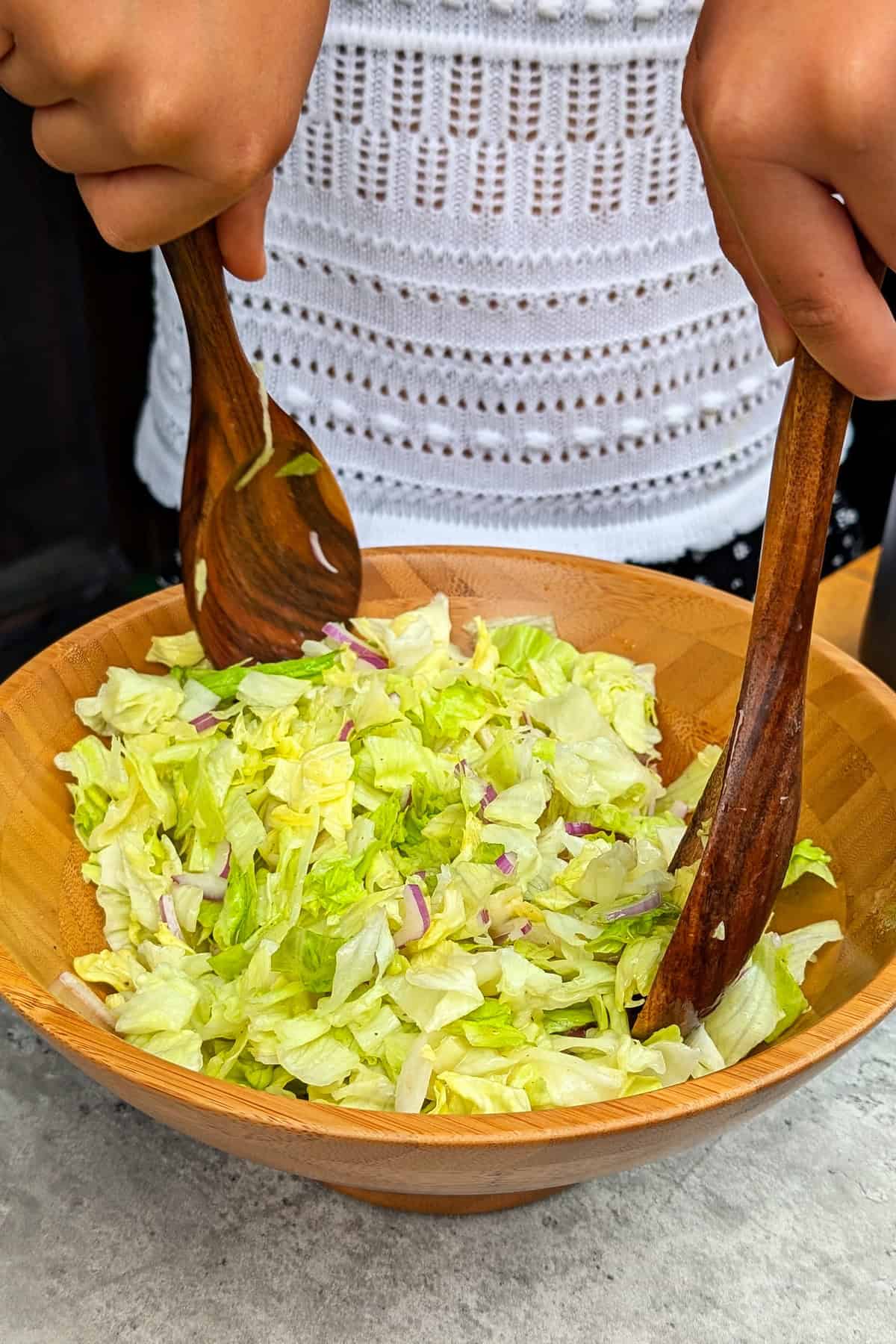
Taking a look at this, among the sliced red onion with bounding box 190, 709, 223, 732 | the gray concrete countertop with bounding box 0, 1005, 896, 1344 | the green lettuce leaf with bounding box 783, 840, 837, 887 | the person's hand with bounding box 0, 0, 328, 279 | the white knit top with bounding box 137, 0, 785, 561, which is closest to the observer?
the person's hand with bounding box 0, 0, 328, 279

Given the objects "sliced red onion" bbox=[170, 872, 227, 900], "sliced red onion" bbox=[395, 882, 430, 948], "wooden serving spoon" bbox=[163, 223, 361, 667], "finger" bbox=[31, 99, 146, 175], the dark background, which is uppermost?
"finger" bbox=[31, 99, 146, 175]

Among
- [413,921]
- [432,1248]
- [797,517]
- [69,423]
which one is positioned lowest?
[69,423]

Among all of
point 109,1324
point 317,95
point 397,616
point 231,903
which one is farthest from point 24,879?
point 317,95

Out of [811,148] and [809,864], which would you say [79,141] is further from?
[809,864]

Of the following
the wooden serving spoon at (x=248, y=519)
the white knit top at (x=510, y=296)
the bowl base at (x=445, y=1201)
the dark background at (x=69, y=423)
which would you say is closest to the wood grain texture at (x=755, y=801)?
the bowl base at (x=445, y=1201)

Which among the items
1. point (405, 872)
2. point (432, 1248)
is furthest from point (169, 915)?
point (432, 1248)

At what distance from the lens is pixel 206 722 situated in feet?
2.95

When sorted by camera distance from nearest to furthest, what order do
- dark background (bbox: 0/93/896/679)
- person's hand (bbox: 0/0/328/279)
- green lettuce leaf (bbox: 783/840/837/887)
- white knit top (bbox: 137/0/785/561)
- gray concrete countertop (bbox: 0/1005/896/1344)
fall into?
person's hand (bbox: 0/0/328/279)
gray concrete countertop (bbox: 0/1005/896/1344)
green lettuce leaf (bbox: 783/840/837/887)
white knit top (bbox: 137/0/785/561)
dark background (bbox: 0/93/896/679)

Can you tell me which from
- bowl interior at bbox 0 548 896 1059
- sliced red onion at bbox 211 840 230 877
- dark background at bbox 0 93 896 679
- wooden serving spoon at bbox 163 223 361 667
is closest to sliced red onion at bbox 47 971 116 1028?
bowl interior at bbox 0 548 896 1059

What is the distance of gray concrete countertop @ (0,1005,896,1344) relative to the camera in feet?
2.16

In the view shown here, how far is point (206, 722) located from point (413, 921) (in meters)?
0.25

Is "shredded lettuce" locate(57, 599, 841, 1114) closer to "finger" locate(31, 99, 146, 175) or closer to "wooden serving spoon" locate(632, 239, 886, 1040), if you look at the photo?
"wooden serving spoon" locate(632, 239, 886, 1040)

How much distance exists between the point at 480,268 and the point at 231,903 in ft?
2.04

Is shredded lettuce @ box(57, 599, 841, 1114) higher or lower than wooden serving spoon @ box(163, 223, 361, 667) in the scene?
lower
